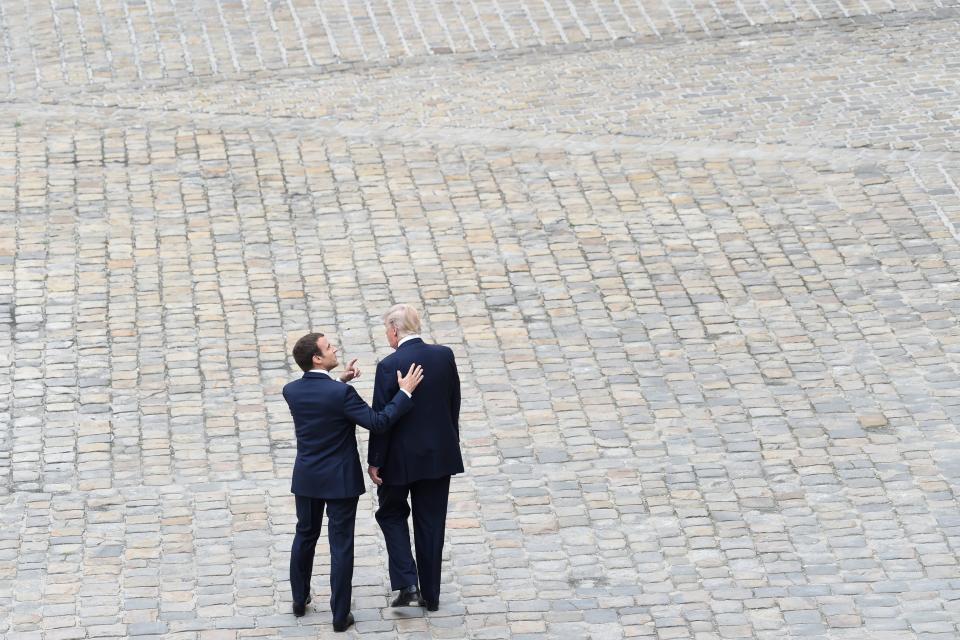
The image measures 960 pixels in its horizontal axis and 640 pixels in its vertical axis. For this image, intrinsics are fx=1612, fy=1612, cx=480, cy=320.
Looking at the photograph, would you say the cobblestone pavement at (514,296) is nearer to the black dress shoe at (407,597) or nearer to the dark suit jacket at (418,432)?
the black dress shoe at (407,597)

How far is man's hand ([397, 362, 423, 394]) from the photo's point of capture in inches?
323

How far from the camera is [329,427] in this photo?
8.14 m

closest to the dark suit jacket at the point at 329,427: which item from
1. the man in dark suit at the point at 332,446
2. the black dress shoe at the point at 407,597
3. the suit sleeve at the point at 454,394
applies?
the man in dark suit at the point at 332,446

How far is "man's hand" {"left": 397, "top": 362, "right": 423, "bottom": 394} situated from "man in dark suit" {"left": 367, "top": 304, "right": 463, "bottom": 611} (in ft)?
0.15

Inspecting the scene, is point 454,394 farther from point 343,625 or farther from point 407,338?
point 343,625

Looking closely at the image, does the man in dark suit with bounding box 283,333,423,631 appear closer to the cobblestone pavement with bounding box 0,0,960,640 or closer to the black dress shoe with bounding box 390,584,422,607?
the black dress shoe with bounding box 390,584,422,607

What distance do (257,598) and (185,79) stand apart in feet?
27.3

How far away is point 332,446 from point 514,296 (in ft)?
13.3

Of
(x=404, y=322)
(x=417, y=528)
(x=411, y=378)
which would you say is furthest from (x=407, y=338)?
(x=417, y=528)

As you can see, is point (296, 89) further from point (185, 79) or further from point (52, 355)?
point (52, 355)

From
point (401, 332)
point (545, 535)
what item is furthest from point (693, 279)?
point (401, 332)

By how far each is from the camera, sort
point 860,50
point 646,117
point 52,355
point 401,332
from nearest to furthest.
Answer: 1. point 401,332
2. point 52,355
3. point 646,117
4. point 860,50

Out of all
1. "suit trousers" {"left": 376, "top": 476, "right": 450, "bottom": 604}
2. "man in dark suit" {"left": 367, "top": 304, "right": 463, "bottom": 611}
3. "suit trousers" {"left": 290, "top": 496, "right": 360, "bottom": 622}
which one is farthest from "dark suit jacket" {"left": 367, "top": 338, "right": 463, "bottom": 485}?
"suit trousers" {"left": 290, "top": 496, "right": 360, "bottom": 622}

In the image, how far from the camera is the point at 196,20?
17203 millimetres
